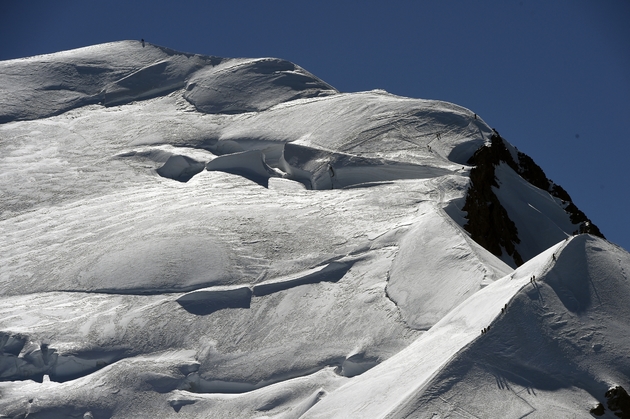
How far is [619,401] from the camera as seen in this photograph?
21.7 m

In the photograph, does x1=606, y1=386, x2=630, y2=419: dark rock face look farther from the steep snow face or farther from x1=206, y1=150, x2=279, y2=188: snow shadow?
x1=206, y1=150, x2=279, y2=188: snow shadow

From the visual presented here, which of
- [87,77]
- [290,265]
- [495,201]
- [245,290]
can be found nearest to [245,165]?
[495,201]

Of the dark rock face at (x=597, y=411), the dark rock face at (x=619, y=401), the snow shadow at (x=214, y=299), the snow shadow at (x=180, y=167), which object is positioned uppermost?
the dark rock face at (x=619, y=401)

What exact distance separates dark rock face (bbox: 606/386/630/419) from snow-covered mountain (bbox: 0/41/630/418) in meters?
0.05

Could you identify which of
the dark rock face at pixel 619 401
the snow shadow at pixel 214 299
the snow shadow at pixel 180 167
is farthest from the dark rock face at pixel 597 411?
the snow shadow at pixel 180 167

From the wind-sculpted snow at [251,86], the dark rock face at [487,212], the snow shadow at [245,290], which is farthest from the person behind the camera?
the wind-sculpted snow at [251,86]

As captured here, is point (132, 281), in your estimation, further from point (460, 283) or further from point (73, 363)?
point (460, 283)

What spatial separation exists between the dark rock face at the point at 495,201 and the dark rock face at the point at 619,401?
11558mm

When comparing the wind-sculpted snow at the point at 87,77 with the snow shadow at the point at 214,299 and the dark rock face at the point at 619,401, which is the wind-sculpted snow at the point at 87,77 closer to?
the snow shadow at the point at 214,299

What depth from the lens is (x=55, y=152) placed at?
4716cm

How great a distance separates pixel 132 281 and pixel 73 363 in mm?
4505

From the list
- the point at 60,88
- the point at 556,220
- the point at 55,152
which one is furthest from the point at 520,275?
the point at 60,88

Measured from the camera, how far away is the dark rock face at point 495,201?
3628 cm

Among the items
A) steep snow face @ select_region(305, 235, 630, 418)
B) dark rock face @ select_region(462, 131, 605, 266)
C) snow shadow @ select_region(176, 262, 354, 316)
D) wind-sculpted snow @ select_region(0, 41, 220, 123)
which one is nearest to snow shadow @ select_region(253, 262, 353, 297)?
snow shadow @ select_region(176, 262, 354, 316)
